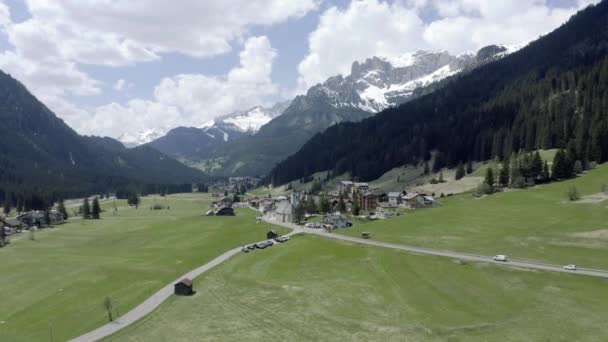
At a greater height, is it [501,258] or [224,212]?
[224,212]

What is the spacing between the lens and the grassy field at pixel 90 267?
188 feet

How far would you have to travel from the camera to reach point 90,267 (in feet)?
277

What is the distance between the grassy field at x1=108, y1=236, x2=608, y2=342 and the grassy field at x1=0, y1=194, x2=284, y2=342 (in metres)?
9.18

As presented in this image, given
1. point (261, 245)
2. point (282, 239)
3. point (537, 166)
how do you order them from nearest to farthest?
point (261, 245) < point (282, 239) < point (537, 166)

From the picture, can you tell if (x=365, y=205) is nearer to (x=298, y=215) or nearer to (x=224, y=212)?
(x=298, y=215)

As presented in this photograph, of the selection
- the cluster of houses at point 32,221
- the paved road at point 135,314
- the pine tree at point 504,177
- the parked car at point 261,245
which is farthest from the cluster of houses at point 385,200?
the cluster of houses at point 32,221

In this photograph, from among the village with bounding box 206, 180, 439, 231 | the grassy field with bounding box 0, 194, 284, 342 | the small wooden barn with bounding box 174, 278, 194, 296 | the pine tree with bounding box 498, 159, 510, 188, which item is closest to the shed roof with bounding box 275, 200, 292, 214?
the village with bounding box 206, 180, 439, 231

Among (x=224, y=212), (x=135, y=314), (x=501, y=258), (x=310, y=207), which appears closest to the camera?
(x=135, y=314)

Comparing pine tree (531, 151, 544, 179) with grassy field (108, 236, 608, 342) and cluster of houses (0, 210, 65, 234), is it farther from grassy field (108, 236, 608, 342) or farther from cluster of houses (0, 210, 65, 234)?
cluster of houses (0, 210, 65, 234)

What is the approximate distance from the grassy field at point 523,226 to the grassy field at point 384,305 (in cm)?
1196

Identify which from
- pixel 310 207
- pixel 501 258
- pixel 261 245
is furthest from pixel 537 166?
pixel 261 245

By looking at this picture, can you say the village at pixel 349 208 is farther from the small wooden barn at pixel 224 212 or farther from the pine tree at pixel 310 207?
the small wooden barn at pixel 224 212

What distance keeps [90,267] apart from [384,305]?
60.3 meters

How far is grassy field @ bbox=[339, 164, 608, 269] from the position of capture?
75938 mm
